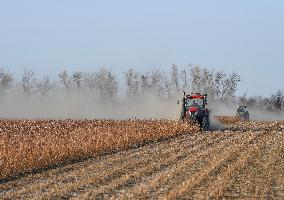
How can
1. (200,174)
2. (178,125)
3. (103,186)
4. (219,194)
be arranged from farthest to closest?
(178,125) < (200,174) < (103,186) < (219,194)

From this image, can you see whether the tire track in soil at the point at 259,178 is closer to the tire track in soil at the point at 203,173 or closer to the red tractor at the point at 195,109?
the tire track in soil at the point at 203,173

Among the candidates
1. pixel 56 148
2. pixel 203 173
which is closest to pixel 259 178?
pixel 203 173

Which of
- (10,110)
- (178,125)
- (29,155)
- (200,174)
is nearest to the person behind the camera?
(200,174)

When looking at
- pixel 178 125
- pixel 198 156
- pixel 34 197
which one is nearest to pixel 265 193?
pixel 34 197

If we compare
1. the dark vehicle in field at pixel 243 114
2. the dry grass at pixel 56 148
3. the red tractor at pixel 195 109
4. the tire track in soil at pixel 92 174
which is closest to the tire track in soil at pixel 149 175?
the tire track in soil at pixel 92 174

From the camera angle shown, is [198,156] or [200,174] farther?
[198,156]

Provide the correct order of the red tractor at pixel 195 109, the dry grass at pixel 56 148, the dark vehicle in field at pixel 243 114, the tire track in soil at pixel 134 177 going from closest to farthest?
the tire track in soil at pixel 134 177 → the dry grass at pixel 56 148 → the red tractor at pixel 195 109 → the dark vehicle in field at pixel 243 114

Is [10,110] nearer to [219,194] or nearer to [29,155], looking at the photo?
[29,155]

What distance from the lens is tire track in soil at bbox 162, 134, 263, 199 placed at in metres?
11.2

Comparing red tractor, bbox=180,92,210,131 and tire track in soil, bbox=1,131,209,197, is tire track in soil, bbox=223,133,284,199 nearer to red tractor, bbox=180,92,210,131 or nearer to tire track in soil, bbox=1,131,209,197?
tire track in soil, bbox=1,131,209,197

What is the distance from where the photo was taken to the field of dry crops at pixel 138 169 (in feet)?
38.1

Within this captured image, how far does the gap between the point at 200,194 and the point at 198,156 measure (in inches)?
296

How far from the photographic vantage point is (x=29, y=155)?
1697cm

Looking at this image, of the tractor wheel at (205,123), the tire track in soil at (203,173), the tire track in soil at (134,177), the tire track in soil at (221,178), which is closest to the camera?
A: the tire track in soil at (221,178)
